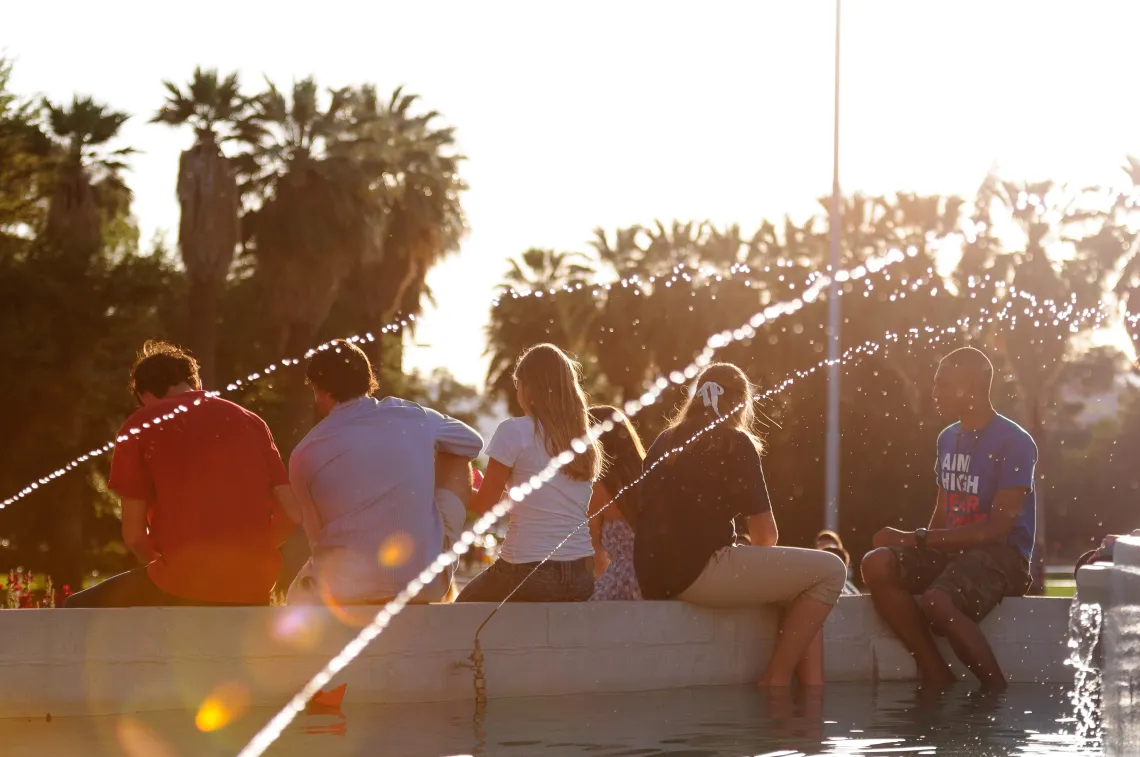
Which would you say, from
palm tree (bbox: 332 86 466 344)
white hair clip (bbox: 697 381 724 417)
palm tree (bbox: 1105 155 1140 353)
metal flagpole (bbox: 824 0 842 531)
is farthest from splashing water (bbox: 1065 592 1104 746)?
palm tree (bbox: 332 86 466 344)

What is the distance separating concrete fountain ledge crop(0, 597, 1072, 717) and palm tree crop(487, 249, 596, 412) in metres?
40.5

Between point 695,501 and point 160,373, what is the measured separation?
2395 millimetres

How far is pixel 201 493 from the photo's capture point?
7.43 meters

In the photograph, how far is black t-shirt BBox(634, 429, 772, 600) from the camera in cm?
826

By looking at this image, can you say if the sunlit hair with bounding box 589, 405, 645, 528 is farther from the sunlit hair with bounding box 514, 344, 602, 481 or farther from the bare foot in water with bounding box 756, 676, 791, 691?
the bare foot in water with bounding box 756, 676, 791, 691

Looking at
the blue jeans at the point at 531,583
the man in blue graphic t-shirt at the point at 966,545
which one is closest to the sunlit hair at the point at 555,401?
the blue jeans at the point at 531,583

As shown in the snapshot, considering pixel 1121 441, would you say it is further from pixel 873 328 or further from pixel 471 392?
pixel 471 392

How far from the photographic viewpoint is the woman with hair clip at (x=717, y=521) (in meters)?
8.27

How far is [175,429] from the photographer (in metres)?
7.45

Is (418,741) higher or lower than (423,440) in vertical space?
lower

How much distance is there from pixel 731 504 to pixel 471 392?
4179 inches

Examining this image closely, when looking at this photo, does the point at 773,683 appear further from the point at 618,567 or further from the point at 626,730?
the point at 626,730

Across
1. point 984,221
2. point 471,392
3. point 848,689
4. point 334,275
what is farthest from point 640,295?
point 471,392

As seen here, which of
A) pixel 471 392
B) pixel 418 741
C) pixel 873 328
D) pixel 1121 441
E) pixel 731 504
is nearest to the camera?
pixel 418 741
